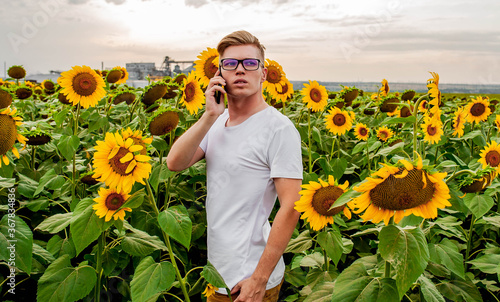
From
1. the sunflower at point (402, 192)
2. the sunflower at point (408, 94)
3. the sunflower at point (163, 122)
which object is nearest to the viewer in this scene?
the sunflower at point (402, 192)

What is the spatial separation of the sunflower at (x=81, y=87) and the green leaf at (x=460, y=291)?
2.67m

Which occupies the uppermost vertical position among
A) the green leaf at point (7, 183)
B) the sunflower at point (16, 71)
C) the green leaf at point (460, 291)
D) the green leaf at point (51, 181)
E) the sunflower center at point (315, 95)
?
the sunflower at point (16, 71)

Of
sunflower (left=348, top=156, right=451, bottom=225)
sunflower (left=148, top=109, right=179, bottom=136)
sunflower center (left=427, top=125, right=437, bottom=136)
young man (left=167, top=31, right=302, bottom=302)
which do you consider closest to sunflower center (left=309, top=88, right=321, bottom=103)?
sunflower center (left=427, top=125, right=437, bottom=136)

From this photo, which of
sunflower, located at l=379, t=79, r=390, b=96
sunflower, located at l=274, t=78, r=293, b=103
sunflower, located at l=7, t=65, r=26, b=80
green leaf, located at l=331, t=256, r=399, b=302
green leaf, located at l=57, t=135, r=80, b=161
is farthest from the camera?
sunflower, located at l=379, t=79, r=390, b=96

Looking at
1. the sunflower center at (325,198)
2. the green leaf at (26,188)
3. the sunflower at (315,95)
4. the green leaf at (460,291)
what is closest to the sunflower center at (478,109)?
the sunflower at (315,95)

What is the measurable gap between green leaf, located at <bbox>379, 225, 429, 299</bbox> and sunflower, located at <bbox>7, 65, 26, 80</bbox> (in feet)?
19.2

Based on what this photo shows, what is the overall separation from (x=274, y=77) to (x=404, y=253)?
231cm

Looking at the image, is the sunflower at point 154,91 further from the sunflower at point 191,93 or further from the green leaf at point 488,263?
the green leaf at point 488,263

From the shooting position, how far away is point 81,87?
318cm

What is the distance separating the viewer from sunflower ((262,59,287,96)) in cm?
346

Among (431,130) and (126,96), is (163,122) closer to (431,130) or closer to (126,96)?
(126,96)

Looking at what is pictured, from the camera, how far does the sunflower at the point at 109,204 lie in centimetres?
189

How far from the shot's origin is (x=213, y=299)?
2.04m

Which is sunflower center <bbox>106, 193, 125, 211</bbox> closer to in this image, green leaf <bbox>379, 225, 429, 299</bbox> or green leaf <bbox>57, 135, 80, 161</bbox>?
green leaf <bbox>57, 135, 80, 161</bbox>
